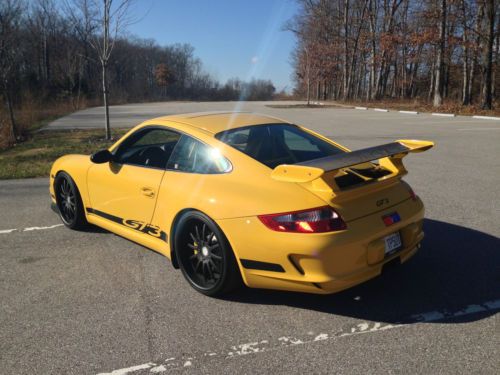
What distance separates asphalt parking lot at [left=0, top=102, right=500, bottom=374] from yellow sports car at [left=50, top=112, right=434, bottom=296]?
28 centimetres

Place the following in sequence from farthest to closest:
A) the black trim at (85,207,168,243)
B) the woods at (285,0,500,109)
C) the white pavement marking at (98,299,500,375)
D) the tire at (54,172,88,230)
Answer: the woods at (285,0,500,109) < the tire at (54,172,88,230) < the black trim at (85,207,168,243) < the white pavement marking at (98,299,500,375)

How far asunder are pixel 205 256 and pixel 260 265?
0.55m

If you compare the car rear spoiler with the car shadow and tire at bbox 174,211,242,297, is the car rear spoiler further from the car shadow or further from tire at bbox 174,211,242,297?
the car shadow

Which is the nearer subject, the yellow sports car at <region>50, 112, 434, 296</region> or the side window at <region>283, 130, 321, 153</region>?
the yellow sports car at <region>50, 112, 434, 296</region>

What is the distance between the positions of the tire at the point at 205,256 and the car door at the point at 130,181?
49 centimetres

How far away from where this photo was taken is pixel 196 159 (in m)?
3.49

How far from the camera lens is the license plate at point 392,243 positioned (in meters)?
2.99

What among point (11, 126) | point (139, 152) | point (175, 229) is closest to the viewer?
point (175, 229)

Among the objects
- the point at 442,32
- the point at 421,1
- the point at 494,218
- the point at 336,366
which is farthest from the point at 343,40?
the point at 336,366

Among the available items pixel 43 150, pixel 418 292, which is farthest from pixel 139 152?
pixel 43 150

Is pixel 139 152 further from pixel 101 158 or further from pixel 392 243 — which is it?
pixel 392 243

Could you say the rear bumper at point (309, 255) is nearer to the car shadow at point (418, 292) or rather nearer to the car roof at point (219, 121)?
the car shadow at point (418, 292)

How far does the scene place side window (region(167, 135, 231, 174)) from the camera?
3301 mm

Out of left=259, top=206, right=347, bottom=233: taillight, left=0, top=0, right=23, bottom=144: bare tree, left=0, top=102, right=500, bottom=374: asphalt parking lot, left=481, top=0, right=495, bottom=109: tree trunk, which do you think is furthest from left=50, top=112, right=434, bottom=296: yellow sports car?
left=481, top=0, right=495, bottom=109: tree trunk
